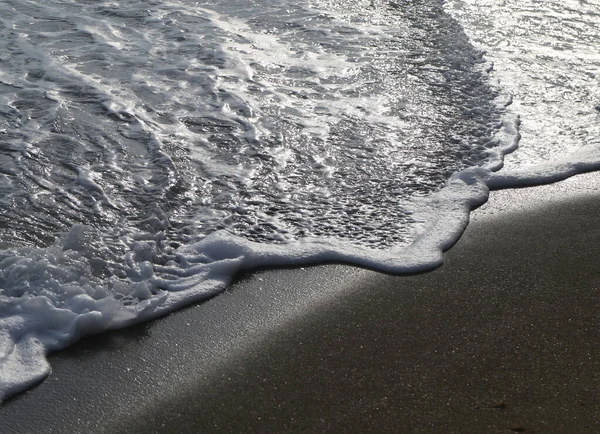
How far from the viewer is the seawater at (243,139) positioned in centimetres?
374

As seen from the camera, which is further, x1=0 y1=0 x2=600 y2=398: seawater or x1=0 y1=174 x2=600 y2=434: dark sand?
Result: x1=0 y1=0 x2=600 y2=398: seawater

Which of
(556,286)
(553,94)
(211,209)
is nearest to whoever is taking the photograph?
(556,286)

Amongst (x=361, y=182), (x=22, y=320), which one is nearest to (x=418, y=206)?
(x=361, y=182)

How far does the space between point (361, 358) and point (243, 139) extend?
247cm

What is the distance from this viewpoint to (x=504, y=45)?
7.25 meters

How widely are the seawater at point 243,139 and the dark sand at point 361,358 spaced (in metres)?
0.17

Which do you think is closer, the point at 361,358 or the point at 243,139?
the point at 361,358

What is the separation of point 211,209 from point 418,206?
119 cm

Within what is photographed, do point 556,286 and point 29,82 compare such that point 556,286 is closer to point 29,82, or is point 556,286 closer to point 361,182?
point 361,182

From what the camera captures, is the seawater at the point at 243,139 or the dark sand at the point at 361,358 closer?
the dark sand at the point at 361,358

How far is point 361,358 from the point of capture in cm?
314

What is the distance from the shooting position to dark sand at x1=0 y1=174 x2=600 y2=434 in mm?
2811

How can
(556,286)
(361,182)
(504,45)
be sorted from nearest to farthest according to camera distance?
(556,286)
(361,182)
(504,45)

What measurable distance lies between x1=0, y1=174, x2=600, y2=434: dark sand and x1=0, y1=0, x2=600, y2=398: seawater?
0.17 meters
